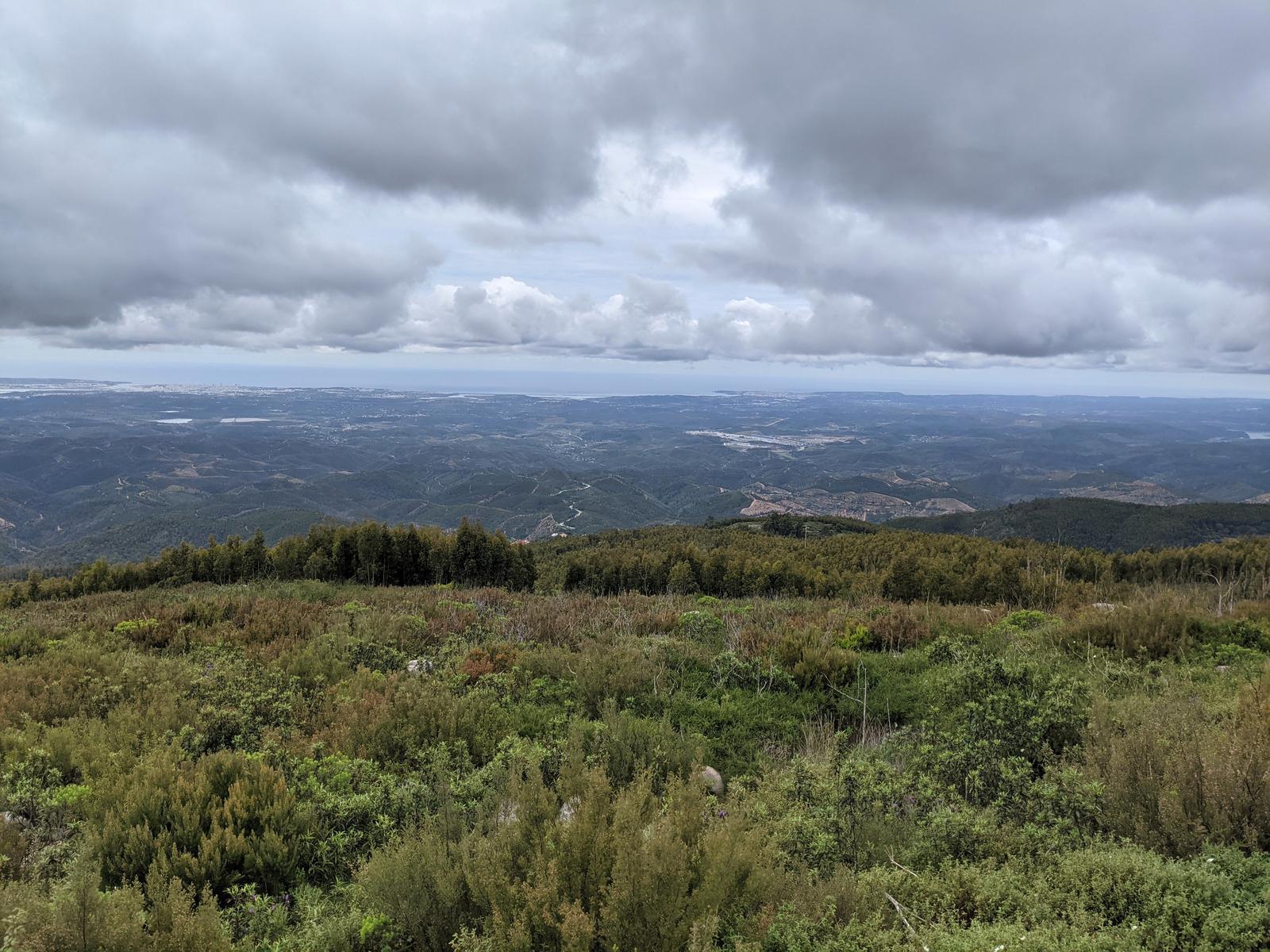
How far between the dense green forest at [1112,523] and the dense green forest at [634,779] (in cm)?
10044

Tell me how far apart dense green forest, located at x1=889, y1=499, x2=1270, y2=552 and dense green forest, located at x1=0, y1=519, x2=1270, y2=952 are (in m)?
100

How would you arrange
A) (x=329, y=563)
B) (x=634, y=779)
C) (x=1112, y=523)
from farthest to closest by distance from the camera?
1. (x=1112, y=523)
2. (x=329, y=563)
3. (x=634, y=779)

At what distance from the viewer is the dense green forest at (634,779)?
3227mm

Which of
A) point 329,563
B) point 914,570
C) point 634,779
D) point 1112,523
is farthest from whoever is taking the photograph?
point 1112,523

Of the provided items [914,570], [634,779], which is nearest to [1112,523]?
[914,570]

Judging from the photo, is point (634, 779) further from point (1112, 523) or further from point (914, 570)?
point (1112, 523)

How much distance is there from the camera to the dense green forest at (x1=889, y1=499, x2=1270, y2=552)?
94000 mm

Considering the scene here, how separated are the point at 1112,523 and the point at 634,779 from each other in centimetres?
12738

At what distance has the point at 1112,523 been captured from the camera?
102 metres

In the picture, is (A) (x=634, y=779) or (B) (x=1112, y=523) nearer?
(A) (x=634, y=779)

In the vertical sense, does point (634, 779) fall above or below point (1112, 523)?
above

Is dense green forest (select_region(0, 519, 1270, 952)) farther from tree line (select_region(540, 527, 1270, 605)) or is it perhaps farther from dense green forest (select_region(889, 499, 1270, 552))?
dense green forest (select_region(889, 499, 1270, 552))

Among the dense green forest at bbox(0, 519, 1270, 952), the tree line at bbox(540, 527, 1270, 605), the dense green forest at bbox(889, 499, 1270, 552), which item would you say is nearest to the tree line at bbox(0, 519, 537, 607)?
the tree line at bbox(540, 527, 1270, 605)

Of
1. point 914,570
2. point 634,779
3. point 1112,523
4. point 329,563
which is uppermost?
point 634,779
